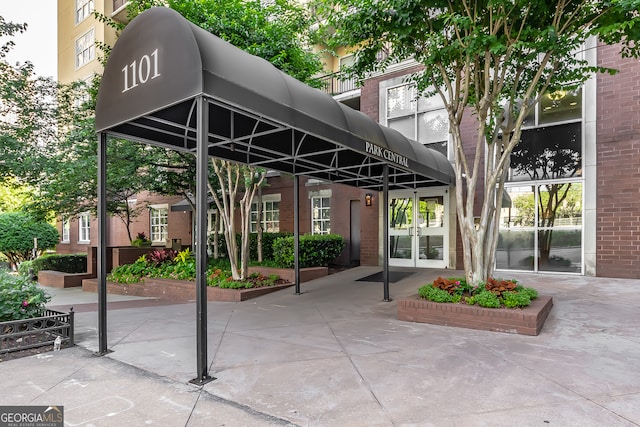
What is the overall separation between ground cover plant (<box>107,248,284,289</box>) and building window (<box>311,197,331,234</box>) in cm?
423

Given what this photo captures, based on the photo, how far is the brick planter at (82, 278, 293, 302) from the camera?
9.02 m

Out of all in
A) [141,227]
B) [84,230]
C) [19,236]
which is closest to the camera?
[19,236]

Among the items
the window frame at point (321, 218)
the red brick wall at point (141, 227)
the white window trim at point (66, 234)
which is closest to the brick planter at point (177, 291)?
the window frame at point (321, 218)

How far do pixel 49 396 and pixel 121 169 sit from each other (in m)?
9.81

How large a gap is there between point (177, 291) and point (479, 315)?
25.0ft

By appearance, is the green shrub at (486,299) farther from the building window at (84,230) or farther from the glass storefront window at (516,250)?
the building window at (84,230)

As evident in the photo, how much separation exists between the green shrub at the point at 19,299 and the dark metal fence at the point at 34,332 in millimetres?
186

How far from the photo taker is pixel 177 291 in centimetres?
989

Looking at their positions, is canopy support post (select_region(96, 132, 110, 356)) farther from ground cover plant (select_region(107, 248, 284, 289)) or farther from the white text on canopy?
ground cover plant (select_region(107, 248, 284, 289))

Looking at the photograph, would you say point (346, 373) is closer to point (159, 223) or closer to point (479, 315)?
point (479, 315)

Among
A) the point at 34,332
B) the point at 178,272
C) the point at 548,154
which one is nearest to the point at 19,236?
the point at 178,272

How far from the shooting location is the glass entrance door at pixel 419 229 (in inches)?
484

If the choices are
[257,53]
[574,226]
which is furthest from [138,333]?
[574,226]

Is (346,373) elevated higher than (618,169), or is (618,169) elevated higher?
(618,169)
